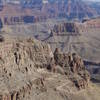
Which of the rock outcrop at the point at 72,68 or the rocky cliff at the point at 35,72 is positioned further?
the rock outcrop at the point at 72,68

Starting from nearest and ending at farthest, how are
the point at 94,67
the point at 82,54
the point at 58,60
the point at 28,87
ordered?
the point at 28,87, the point at 58,60, the point at 94,67, the point at 82,54

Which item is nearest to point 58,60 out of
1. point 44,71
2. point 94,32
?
point 44,71

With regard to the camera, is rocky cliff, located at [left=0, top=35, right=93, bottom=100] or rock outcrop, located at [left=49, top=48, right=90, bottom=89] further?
rock outcrop, located at [left=49, top=48, right=90, bottom=89]

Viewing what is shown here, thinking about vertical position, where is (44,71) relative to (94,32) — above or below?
above

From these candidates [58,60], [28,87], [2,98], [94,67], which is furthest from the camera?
[94,67]

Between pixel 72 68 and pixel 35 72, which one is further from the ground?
pixel 35 72

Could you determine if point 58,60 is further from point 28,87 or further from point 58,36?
point 58,36

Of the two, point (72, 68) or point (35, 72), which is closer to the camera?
point (35, 72)

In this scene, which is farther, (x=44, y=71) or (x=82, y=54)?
(x=82, y=54)
